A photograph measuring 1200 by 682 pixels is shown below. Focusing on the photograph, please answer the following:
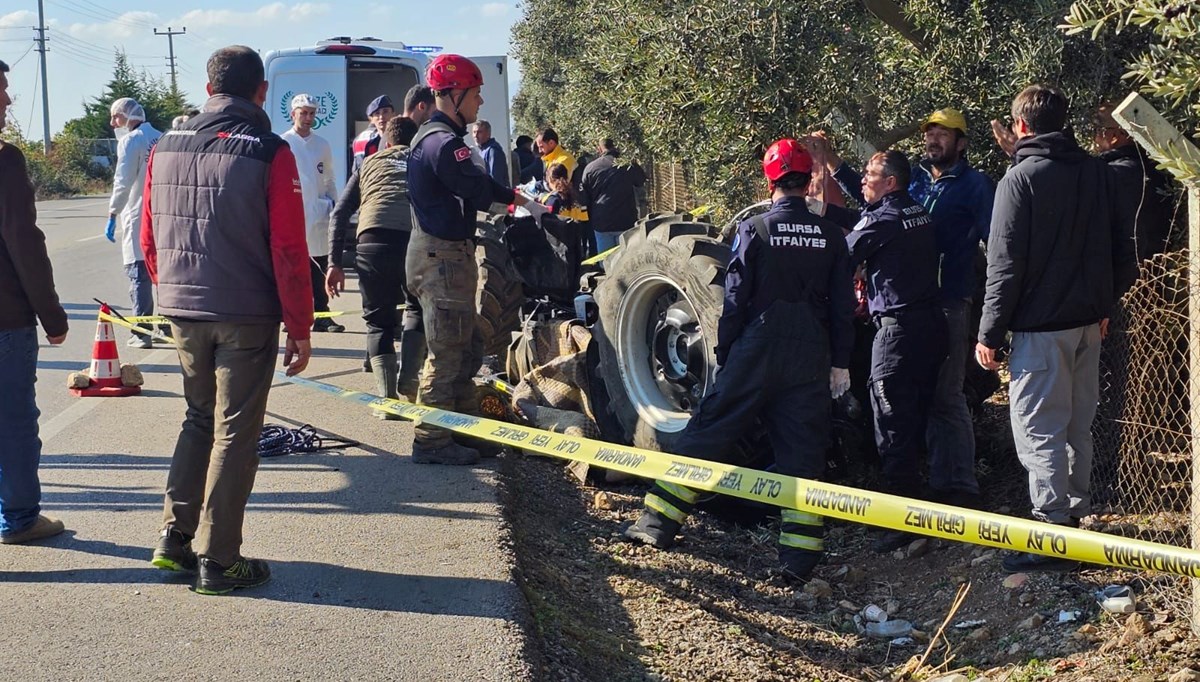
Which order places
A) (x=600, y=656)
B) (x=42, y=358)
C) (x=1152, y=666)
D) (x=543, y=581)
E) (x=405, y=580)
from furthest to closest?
(x=42, y=358) < (x=543, y=581) < (x=405, y=580) < (x=600, y=656) < (x=1152, y=666)

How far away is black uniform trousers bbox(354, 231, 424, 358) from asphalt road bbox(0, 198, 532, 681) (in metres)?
0.61

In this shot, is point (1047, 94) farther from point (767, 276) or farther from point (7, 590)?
point (7, 590)

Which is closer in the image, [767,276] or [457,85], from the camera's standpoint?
[767,276]

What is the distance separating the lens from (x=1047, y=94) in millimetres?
5266

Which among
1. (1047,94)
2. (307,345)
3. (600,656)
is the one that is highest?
(1047,94)

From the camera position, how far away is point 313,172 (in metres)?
10.9

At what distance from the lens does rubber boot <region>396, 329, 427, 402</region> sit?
7.67 m

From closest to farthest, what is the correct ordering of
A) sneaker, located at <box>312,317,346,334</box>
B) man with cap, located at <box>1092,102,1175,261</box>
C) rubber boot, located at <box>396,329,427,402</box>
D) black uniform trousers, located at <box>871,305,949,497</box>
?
man with cap, located at <box>1092,102,1175,261</box>, black uniform trousers, located at <box>871,305,949,497</box>, rubber boot, located at <box>396,329,427,402</box>, sneaker, located at <box>312,317,346,334</box>

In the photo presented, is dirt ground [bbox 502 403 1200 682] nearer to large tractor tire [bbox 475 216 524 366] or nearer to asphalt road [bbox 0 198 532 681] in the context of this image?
asphalt road [bbox 0 198 532 681]

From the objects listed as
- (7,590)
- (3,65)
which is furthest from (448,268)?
(7,590)

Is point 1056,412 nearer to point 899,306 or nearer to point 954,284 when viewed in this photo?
point 899,306

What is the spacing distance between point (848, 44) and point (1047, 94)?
1.95 metres

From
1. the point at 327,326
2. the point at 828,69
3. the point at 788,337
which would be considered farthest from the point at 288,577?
the point at 327,326

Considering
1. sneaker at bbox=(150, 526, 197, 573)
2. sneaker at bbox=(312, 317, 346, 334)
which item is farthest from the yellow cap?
sneaker at bbox=(312, 317, 346, 334)
